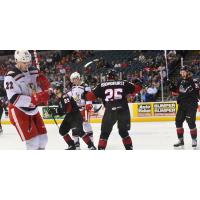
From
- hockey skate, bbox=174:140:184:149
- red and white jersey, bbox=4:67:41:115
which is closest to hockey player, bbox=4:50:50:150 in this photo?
red and white jersey, bbox=4:67:41:115

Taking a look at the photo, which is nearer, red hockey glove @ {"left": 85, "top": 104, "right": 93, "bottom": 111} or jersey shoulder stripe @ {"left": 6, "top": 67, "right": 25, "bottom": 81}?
jersey shoulder stripe @ {"left": 6, "top": 67, "right": 25, "bottom": 81}

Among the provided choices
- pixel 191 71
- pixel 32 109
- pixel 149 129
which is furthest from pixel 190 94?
pixel 32 109

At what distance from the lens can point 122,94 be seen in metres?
4.28

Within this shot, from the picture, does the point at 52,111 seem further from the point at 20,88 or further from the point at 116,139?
the point at 116,139

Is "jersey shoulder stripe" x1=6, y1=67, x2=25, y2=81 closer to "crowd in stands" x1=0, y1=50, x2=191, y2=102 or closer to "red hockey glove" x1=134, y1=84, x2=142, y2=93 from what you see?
"crowd in stands" x1=0, y1=50, x2=191, y2=102

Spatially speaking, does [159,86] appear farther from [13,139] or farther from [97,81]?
[13,139]

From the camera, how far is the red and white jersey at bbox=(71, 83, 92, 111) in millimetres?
4273

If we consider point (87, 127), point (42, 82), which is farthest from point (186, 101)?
point (42, 82)

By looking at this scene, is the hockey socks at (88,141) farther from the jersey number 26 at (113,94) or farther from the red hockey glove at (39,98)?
the red hockey glove at (39,98)

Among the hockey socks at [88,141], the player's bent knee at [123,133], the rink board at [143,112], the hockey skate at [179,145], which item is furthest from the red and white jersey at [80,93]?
the hockey skate at [179,145]

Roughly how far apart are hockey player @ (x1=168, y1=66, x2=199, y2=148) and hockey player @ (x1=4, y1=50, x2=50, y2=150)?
1157 millimetres

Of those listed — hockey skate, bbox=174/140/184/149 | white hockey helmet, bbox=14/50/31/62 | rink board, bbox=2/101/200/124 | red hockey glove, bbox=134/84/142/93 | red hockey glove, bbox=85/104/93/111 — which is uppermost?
white hockey helmet, bbox=14/50/31/62

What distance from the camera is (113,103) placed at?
4281mm
